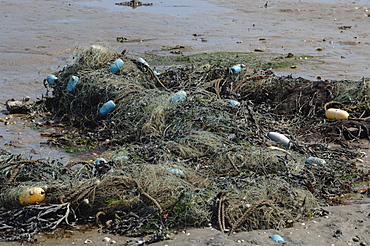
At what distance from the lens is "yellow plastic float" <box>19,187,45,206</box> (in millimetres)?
4746

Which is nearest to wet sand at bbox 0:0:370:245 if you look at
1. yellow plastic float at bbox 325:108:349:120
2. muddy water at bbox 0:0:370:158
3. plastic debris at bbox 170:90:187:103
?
muddy water at bbox 0:0:370:158

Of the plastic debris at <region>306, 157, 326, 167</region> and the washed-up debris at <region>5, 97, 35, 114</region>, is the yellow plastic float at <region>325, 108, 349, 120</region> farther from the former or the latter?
the washed-up debris at <region>5, 97, 35, 114</region>

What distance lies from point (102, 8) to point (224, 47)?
8.55 metres

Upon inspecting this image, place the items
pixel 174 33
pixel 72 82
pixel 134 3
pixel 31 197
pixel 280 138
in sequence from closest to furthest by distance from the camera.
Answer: pixel 31 197 → pixel 280 138 → pixel 72 82 → pixel 174 33 → pixel 134 3

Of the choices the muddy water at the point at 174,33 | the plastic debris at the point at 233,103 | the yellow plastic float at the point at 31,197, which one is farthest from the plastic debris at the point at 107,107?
the yellow plastic float at the point at 31,197

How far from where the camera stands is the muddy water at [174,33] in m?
10.5

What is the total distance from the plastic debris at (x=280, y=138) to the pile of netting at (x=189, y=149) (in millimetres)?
58

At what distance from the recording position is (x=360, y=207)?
4.95 metres

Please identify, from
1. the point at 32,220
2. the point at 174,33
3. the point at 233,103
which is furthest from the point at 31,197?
the point at 174,33

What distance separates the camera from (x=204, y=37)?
48.8 feet

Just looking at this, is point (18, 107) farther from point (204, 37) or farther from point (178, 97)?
point (204, 37)

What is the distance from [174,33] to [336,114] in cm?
858

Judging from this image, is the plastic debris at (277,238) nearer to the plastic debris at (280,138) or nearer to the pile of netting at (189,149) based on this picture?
the pile of netting at (189,149)

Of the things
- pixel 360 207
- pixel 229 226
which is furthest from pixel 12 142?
pixel 360 207
